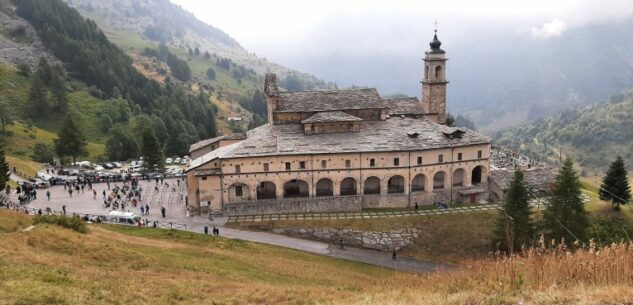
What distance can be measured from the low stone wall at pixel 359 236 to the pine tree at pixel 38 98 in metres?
97.2

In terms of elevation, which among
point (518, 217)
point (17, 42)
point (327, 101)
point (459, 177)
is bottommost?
point (518, 217)

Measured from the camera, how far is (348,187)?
214 feet

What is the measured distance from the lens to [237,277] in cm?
3044

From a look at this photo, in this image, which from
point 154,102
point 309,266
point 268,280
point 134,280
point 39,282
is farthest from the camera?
point 154,102

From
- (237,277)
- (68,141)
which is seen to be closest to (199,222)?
(237,277)

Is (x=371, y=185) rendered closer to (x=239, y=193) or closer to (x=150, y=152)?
(x=239, y=193)

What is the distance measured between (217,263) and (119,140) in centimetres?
8017

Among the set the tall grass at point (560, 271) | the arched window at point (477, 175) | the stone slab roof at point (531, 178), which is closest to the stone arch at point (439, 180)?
the arched window at point (477, 175)

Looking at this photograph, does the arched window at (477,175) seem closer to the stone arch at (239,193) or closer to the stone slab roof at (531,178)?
the stone slab roof at (531,178)

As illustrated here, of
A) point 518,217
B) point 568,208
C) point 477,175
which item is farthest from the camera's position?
point 477,175

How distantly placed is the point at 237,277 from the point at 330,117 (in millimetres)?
35467

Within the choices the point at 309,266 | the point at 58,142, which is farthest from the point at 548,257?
the point at 58,142

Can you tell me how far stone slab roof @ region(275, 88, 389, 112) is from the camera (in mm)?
65938

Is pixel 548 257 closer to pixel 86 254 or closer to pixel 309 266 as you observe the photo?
pixel 86 254
